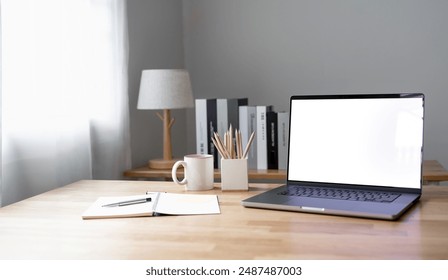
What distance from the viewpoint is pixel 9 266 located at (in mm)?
932

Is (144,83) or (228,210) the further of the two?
(144,83)

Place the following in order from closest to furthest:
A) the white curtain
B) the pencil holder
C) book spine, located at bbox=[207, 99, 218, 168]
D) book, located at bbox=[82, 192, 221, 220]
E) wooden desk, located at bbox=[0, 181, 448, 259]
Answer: wooden desk, located at bbox=[0, 181, 448, 259], book, located at bbox=[82, 192, 221, 220], the pencil holder, the white curtain, book spine, located at bbox=[207, 99, 218, 168]

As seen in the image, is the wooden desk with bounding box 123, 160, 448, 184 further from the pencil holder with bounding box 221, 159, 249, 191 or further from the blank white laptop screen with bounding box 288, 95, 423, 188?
the blank white laptop screen with bounding box 288, 95, 423, 188

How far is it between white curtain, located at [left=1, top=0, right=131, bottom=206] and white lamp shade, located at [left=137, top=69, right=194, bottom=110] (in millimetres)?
101

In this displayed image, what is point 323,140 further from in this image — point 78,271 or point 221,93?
point 221,93

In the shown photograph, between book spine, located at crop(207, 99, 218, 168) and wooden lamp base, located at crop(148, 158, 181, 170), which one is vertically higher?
book spine, located at crop(207, 99, 218, 168)

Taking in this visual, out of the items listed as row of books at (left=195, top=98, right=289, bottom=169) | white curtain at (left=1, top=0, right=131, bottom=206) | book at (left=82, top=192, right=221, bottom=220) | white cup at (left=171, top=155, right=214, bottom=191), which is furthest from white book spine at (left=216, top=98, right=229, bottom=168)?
book at (left=82, top=192, right=221, bottom=220)

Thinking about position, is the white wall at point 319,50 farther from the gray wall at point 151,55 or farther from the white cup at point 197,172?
the white cup at point 197,172

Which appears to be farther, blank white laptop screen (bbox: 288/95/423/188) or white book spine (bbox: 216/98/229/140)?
white book spine (bbox: 216/98/229/140)

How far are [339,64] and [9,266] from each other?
2182mm

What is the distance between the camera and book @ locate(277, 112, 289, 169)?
2.21 metres

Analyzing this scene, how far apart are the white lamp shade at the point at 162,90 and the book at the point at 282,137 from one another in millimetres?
393

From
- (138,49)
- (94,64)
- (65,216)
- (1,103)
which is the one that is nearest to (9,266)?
(65,216)

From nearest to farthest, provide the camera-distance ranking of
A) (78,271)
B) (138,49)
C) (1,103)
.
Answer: (78,271)
(1,103)
(138,49)
